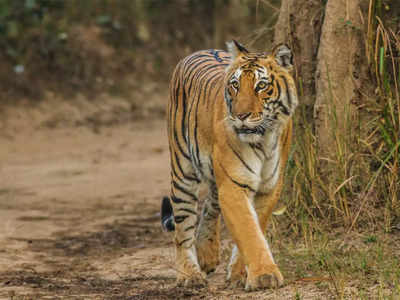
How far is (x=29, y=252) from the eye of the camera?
636cm

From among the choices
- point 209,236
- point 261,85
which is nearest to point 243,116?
point 261,85

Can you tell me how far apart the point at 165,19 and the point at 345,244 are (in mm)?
10727

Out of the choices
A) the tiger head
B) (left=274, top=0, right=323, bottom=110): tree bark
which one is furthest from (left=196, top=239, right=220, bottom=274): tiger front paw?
(left=274, top=0, right=323, bottom=110): tree bark

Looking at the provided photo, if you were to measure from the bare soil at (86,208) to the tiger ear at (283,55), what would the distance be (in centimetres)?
116

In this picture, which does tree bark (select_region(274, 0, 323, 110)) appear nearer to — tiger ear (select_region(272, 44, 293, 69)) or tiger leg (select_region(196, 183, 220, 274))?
tiger leg (select_region(196, 183, 220, 274))

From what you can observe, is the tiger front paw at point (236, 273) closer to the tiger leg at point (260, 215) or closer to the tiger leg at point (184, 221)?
the tiger leg at point (260, 215)

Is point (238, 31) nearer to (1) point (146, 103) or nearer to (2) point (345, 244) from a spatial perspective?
(1) point (146, 103)

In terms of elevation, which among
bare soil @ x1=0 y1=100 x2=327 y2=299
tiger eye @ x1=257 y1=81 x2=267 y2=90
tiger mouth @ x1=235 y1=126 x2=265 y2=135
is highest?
tiger eye @ x1=257 y1=81 x2=267 y2=90

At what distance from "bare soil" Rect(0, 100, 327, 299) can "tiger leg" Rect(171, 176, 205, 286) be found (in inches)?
6.5

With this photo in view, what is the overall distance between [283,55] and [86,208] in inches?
155

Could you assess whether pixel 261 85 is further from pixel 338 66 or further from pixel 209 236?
pixel 338 66

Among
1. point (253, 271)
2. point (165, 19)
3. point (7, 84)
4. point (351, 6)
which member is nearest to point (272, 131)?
point (253, 271)

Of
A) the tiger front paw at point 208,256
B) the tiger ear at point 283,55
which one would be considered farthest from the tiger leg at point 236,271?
the tiger ear at point 283,55

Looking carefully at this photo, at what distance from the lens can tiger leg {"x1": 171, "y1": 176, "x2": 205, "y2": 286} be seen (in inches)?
205
